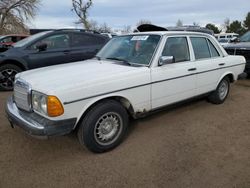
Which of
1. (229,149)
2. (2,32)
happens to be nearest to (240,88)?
(229,149)

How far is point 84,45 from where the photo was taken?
7.61 meters

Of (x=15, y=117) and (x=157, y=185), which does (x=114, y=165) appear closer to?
(x=157, y=185)

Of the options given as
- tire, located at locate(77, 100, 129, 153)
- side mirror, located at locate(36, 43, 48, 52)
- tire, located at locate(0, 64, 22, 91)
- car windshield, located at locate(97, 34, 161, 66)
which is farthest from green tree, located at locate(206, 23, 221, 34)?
tire, located at locate(77, 100, 129, 153)

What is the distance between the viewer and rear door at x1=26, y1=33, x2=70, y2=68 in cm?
681

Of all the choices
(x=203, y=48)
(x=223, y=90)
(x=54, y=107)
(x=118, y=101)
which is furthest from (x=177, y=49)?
(x=54, y=107)

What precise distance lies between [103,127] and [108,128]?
0.10 m

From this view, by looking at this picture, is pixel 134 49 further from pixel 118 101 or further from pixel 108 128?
pixel 108 128

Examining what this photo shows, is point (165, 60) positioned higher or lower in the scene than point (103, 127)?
higher

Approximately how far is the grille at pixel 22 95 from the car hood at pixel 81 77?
3.2 inches

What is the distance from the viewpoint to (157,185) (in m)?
2.78

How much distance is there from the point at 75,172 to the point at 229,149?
221 cm

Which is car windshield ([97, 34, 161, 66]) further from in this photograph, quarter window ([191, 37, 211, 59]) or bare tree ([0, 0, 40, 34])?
bare tree ([0, 0, 40, 34])

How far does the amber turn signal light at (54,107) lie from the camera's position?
2.91 meters

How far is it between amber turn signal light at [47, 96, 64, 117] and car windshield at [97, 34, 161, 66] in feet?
4.83
